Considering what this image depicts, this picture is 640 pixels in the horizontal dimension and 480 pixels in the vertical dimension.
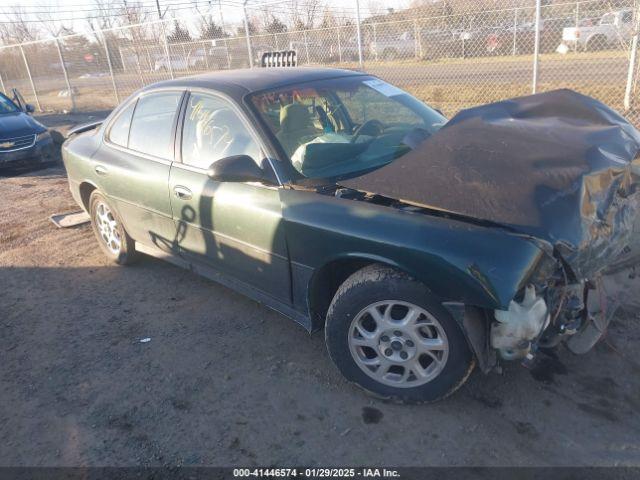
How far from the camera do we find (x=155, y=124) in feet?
13.5

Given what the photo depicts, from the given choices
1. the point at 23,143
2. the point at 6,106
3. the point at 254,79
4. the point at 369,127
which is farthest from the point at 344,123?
the point at 6,106

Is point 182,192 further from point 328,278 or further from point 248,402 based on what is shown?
point 248,402

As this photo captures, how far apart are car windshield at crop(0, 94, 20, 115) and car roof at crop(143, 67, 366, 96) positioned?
7.58 metres

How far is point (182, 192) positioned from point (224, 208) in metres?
0.49

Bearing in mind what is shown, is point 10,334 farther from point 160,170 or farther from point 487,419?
point 487,419

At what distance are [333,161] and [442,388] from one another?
60.7 inches

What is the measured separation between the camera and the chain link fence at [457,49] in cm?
887

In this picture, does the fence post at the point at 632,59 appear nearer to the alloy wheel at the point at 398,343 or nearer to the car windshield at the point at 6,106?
the alloy wheel at the point at 398,343

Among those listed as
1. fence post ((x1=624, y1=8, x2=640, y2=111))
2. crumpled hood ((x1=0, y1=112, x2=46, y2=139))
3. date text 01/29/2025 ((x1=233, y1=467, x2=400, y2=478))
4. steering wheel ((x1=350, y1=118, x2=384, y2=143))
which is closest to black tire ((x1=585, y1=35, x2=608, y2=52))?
fence post ((x1=624, y1=8, x2=640, y2=111))

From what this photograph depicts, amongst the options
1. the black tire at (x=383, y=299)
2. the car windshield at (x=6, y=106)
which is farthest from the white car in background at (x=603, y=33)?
the car windshield at (x=6, y=106)

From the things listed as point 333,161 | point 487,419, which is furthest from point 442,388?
point 333,161

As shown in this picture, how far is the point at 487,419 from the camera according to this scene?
8.72ft

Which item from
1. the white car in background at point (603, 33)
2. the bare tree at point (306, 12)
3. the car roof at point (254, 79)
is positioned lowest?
the white car in background at point (603, 33)

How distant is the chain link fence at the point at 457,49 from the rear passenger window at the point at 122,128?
5.44m
